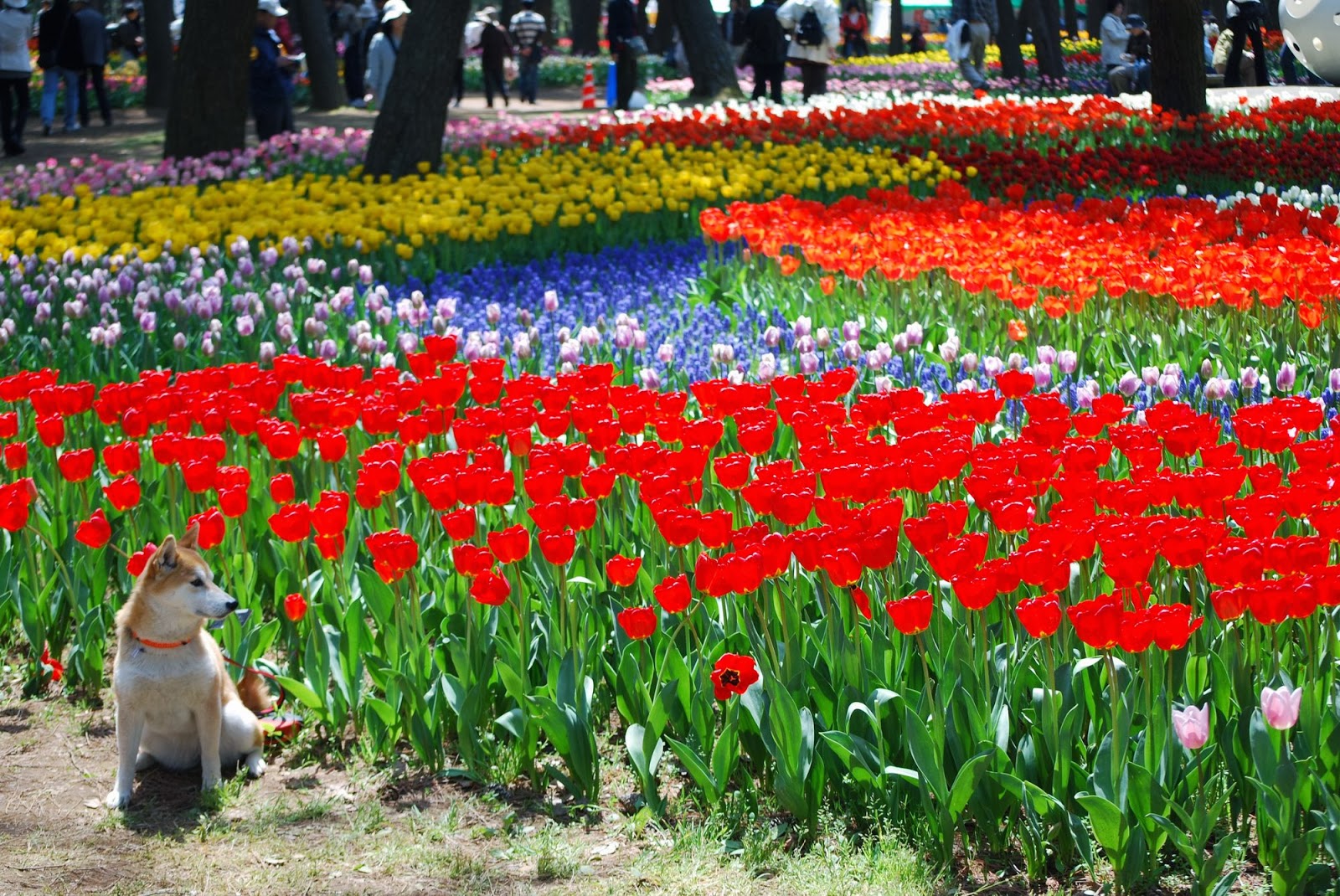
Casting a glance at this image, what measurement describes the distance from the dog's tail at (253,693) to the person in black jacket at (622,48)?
69.5 ft

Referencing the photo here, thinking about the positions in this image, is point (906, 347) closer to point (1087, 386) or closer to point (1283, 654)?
point (1087, 386)

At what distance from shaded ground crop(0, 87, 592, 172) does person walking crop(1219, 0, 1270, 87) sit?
1039 cm

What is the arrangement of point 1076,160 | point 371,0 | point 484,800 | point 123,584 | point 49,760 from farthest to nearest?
point 371,0 → point 1076,160 → point 123,584 → point 49,760 → point 484,800

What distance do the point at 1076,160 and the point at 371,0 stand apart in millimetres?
23810

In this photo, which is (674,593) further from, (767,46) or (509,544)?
(767,46)

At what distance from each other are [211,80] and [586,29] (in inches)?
1001

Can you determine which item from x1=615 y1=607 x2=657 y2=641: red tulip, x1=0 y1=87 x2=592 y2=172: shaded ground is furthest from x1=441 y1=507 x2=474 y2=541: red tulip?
x1=0 y1=87 x2=592 y2=172: shaded ground

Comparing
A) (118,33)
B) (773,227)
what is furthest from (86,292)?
(118,33)

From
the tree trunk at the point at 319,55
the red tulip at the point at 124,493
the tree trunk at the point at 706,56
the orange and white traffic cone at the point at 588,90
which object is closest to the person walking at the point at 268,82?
the tree trunk at the point at 319,55

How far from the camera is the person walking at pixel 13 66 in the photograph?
17.8 meters

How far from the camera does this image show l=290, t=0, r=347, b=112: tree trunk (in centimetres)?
2336

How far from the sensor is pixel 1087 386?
528cm

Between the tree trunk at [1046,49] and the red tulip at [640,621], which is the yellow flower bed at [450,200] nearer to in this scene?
the red tulip at [640,621]

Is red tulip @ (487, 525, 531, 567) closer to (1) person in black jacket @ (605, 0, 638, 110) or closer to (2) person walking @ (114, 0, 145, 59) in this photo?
(1) person in black jacket @ (605, 0, 638, 110)
